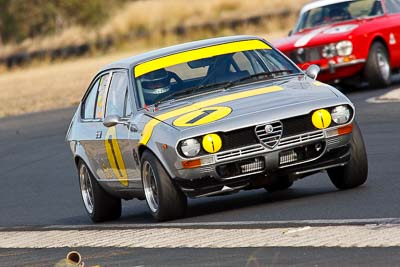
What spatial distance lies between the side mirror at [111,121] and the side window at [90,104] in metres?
1.05

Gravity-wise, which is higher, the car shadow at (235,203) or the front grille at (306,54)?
the car shadow at (235,203)

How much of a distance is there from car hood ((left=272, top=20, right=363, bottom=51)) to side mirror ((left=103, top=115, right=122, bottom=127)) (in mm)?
9609

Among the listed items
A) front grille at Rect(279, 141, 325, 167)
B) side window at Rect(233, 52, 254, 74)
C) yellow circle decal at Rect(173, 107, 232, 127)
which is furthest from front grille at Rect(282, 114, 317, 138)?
side window at Rect(233, 52, 254, 74)

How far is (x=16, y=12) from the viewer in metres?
58.3

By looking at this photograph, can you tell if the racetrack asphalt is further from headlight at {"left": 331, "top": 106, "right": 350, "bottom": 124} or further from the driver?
the driver

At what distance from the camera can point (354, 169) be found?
10.2m

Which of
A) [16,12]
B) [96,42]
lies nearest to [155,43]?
[96,42]

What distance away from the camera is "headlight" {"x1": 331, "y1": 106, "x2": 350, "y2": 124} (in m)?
9.86

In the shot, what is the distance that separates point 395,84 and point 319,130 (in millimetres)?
12077

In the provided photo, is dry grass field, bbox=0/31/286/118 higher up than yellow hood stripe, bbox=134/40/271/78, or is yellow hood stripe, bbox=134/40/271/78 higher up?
yellow hood stripe, bbox=134/40/271/78

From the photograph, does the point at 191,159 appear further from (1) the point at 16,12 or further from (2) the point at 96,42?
(1) the point at 16,12

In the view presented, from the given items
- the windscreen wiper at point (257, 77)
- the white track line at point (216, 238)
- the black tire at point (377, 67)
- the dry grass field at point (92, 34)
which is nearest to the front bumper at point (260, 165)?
the white track line at point (216, 238)

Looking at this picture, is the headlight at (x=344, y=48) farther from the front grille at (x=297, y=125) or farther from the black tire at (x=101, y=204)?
the front grille at (x=297, y=125)

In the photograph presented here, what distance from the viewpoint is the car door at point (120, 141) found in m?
10.7
